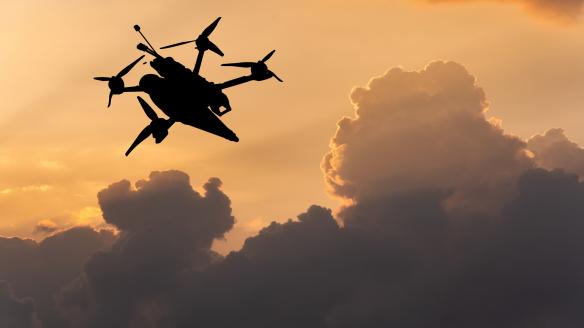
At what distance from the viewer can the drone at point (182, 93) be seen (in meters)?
83.3

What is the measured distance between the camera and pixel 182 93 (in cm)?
8312

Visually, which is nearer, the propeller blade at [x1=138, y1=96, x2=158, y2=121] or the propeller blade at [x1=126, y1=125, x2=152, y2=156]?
the propeller blade at [x1=126, y1=125, x2=152, y2=156]

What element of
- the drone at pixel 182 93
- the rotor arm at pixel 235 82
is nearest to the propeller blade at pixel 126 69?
the drone at pixel 182 93

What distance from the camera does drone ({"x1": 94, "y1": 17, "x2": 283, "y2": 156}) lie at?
83312 mm

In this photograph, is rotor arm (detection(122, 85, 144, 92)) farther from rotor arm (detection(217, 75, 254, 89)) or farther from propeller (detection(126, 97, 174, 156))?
rotor arm (detection(217, 75, 254, 89))

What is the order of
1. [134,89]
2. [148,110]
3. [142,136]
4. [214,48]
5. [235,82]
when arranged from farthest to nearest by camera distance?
[214,48], [148,110], [134,89], [142,136], [235,82]

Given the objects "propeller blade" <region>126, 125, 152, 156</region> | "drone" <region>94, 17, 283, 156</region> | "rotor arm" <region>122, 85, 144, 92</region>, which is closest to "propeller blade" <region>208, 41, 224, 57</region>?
"drone" <region>94, 17, 283, 156</region>

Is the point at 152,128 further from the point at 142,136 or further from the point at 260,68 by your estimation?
the point at 260,68

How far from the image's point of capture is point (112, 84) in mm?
87875

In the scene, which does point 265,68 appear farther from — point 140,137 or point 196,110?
point 140,137

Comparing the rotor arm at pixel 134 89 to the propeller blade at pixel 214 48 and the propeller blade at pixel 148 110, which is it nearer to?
the propeller blade at pixel 148 110

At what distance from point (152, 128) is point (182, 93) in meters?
5.81

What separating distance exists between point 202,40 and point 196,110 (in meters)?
9.29

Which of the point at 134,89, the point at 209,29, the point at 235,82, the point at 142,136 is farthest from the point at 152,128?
the point at 209,29
